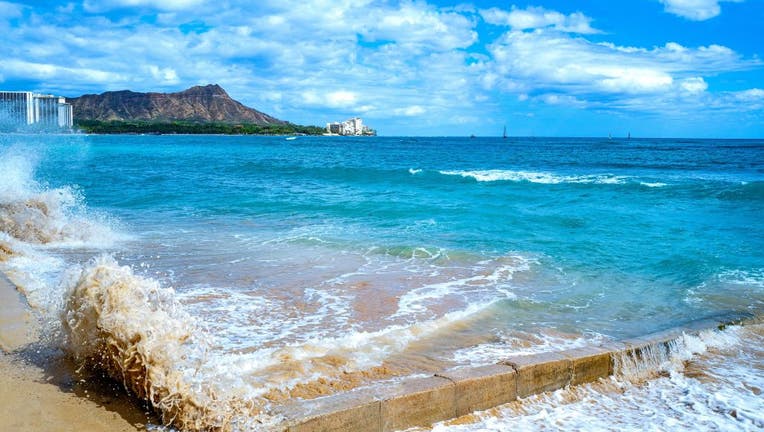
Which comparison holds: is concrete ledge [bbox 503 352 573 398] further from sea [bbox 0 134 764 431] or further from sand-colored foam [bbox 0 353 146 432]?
sand-colored foam [bbox 0 353 146 432]

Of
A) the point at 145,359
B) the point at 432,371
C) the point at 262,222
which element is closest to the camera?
the point at 145,359

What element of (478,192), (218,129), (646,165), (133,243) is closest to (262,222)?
(133,243)

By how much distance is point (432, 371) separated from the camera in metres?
5.38

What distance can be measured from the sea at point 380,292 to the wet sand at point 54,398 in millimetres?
167

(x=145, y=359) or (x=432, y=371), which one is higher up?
(x=145, y=359)

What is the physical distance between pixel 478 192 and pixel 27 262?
16.9 meters

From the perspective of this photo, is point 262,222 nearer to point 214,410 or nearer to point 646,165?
point 214,410

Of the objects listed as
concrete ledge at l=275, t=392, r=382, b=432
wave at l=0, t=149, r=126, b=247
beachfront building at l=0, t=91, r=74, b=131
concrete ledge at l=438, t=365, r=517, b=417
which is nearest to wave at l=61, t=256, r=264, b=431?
concrete ledge at l=275, t=392, r=382, b=432

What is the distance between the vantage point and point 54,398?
422 cm

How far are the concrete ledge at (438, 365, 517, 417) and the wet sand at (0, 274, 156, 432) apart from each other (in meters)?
2.23

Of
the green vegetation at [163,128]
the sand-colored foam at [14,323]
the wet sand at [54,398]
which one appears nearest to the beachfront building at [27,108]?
the sand-colored foam at [14,323]

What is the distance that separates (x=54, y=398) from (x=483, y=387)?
3.16m

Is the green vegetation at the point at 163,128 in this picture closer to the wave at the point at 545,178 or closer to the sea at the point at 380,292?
the wave at the point at 545,178

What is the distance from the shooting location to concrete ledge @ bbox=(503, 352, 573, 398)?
195 inches
